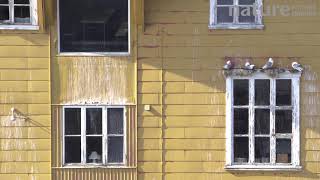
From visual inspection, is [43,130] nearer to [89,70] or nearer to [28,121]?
[28,121]

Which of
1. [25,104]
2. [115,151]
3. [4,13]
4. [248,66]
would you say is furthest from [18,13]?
[248,66]

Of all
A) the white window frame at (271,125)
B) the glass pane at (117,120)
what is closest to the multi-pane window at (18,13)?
the glass pane at (117,120)

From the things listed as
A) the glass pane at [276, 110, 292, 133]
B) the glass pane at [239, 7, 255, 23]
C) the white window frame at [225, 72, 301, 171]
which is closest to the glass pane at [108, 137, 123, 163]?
the white window frame at [225, 72, 301, 171]

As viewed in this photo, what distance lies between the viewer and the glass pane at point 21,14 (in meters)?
11.8

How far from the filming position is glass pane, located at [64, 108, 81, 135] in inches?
466

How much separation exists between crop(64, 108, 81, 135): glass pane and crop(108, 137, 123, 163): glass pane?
0.64 meters

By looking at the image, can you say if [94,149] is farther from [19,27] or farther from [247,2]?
[247,2]

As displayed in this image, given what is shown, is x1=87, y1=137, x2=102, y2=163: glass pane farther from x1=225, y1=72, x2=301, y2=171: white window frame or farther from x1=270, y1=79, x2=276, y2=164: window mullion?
x1=270, y1=79, x2=276, y2=164: window mullion

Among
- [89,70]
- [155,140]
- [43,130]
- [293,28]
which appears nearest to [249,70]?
[293,28]

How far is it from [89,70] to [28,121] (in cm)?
145

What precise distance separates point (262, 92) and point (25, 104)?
4.32m

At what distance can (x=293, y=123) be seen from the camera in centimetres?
1173

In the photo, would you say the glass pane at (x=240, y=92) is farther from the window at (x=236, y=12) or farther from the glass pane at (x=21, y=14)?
the glass pane at (x=21, y=14)

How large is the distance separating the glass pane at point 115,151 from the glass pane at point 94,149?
183 mm
